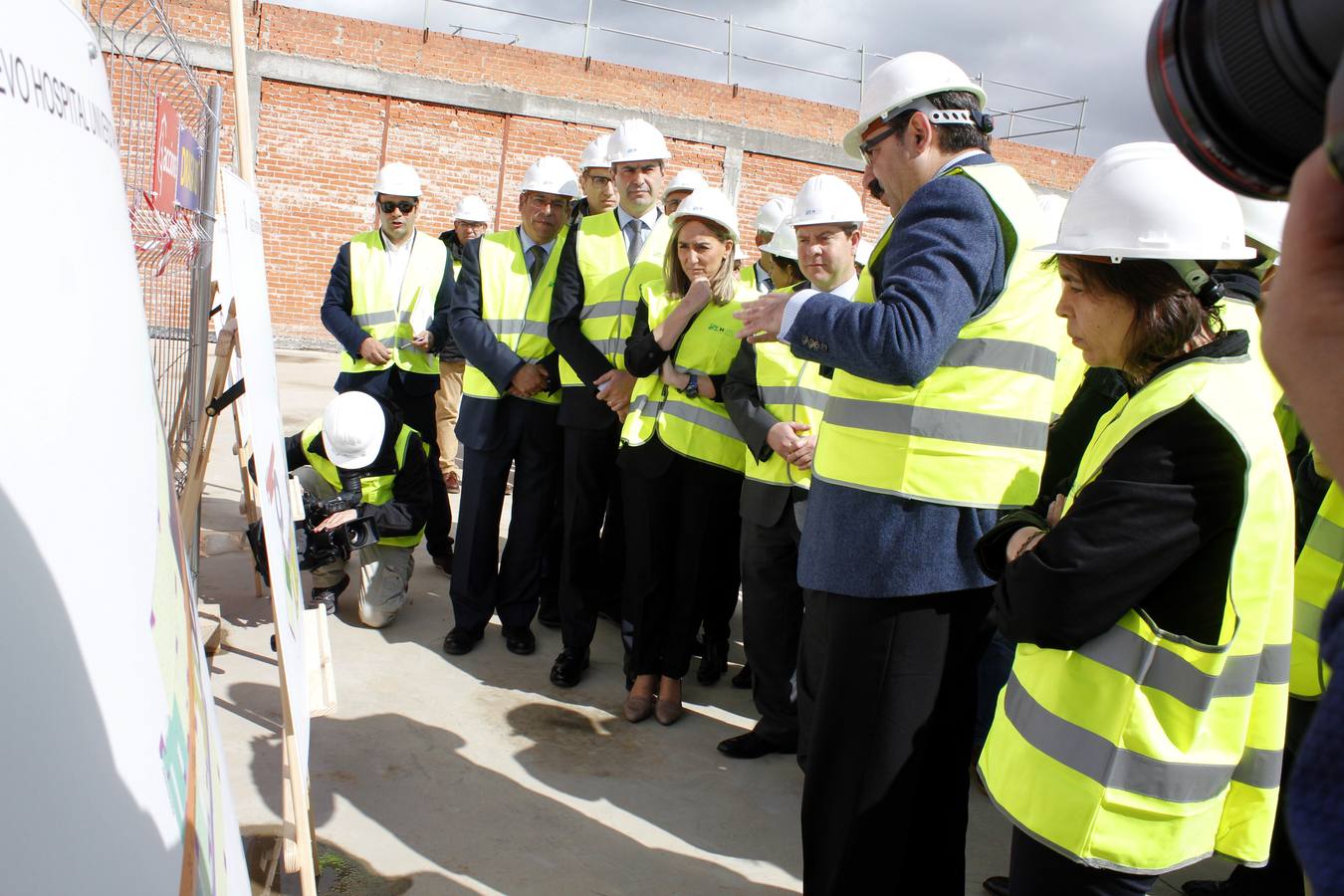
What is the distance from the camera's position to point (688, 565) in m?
3.86

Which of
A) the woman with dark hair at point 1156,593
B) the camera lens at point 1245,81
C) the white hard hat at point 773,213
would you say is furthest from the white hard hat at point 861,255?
the camera lens at point 1245,81

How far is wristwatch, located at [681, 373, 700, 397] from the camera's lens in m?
3.80

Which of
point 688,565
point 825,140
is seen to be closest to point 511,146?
point 825,140

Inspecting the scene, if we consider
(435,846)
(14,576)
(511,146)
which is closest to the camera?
(14,576)

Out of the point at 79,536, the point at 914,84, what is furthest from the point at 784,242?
the point at 79,536

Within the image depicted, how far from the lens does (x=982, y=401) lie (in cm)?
213

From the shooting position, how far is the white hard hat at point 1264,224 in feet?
8.73

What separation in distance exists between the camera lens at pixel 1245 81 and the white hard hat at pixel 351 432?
154 inches

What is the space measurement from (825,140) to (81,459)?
18.7 meters

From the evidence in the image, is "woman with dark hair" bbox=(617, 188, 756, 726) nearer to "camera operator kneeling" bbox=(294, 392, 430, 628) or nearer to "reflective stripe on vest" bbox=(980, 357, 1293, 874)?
"camera operator kneeling" bbox=(294, 392, 430, 628)

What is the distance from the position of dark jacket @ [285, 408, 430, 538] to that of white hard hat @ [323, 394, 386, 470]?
70 millimetres

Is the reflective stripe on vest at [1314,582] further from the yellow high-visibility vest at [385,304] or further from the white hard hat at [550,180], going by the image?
the yellow high-visibility vest at [385,304]

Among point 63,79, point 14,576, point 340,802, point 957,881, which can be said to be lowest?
point 340,802

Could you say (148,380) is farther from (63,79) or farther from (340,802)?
(340,802)
